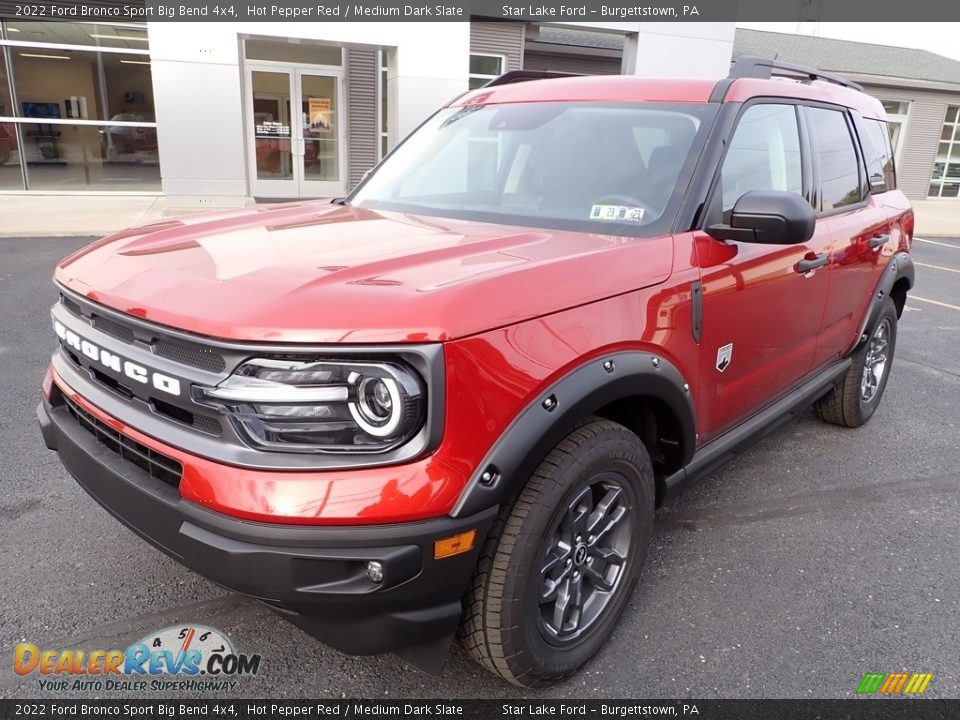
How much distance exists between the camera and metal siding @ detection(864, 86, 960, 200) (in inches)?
900

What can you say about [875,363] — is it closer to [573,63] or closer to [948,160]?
[573,63]

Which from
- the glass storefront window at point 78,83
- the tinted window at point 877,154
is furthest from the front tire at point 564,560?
the glass storefront window at point 78,83

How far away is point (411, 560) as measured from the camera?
1785mm

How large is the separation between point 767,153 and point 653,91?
1.84ft

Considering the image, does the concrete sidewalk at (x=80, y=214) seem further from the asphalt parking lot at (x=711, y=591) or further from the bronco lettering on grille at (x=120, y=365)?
the bronco lettering on grille at (x=120, y=365)

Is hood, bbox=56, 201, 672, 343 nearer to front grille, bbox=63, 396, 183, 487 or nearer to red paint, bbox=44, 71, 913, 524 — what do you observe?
red paint, bbox=44, 71, 913, 524

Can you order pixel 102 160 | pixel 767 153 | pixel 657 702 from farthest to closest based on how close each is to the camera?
pixel 102 160 < pixel 767 153 < pixel 657 702

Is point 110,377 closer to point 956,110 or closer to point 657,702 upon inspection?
point 657,702

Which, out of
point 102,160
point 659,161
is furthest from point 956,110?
point 659,161

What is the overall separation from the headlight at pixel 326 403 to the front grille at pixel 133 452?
0.29 meters

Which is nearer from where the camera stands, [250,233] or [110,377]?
[110,377]

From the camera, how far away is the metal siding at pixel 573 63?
61.8ft

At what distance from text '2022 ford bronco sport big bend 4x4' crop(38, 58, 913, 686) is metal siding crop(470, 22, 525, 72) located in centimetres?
1375

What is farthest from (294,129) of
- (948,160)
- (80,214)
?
(948,160)
